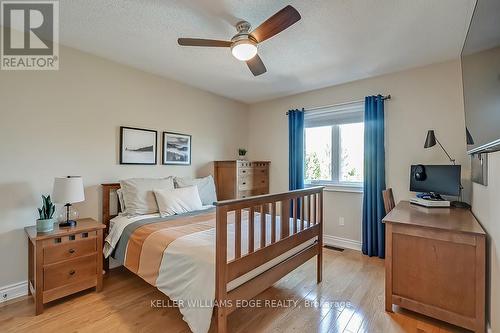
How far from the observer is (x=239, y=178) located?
374 cm

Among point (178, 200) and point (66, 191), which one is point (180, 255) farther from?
point (66, 191)

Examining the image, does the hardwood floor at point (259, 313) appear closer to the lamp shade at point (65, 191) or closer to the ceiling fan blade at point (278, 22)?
the lamp shade at point (65, 191)

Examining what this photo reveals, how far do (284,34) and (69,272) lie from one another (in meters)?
2.91

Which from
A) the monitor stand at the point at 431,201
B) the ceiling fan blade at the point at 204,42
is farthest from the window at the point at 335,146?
the ceiling fan blade at the point at 204,42

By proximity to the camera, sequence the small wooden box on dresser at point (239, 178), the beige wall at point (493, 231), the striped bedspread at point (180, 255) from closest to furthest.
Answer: the beige wall at point (493, 231), the striped bedspread at point (180, 255), the small wooden box on dresser at point (239, 178)

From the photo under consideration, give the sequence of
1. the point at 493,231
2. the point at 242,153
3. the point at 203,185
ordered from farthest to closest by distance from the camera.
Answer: the point at 242,153, the point at 203,185, the point at 493,231

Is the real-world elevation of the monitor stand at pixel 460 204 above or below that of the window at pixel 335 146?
below

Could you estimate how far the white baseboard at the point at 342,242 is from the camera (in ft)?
11.2

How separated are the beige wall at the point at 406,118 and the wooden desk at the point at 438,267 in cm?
103

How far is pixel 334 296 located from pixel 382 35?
2.49m

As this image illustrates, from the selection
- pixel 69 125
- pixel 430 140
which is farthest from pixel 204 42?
pixel 430 140

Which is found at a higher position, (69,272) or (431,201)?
(431,201)

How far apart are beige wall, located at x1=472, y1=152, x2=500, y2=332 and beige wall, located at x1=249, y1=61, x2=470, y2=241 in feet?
3.91

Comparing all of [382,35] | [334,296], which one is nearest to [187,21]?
[382,35]
